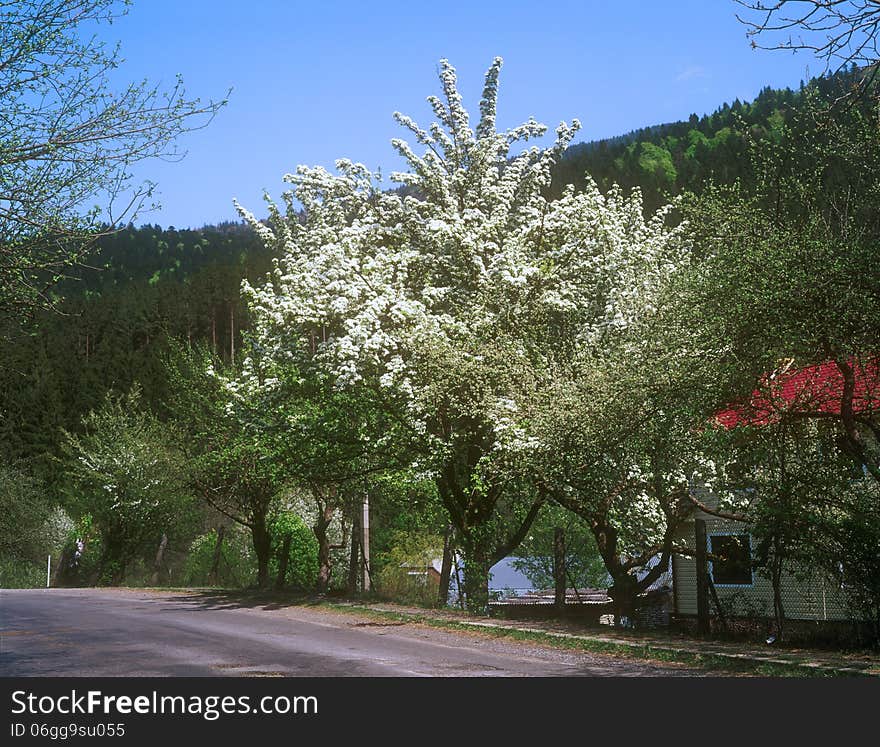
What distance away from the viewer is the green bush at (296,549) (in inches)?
1235

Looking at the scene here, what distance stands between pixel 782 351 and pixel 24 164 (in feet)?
33.5

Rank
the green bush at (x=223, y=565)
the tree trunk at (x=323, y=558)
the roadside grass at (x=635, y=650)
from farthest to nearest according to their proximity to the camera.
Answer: the green bush at (x=223, y=565) < the tree trunk at (x=323, y=558) < the roadside grass at (x=635, y=650)

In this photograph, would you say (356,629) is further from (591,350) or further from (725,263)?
(725,263)

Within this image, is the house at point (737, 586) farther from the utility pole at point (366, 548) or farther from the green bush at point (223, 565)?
the green bush at point (223, 565)

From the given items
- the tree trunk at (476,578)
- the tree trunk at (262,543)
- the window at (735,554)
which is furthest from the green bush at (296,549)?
the window at (735,554)

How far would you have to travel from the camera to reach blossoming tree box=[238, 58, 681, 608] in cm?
2044

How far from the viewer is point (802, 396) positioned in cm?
1539

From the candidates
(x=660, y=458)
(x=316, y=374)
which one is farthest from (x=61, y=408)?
(x=660, y=458)

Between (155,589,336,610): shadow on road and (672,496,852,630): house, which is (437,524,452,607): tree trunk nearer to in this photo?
(155,589,336,610): shadow on road

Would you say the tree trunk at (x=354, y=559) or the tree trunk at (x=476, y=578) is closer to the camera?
the tree trunk at (x=476, y=578)

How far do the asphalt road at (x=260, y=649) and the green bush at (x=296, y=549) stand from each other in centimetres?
945

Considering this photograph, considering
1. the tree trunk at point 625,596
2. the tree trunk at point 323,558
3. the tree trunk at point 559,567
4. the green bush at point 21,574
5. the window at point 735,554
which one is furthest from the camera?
the green bush at point 21,574

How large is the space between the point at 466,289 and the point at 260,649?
11937 mm

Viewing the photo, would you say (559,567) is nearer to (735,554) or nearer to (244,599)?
(735,554)
